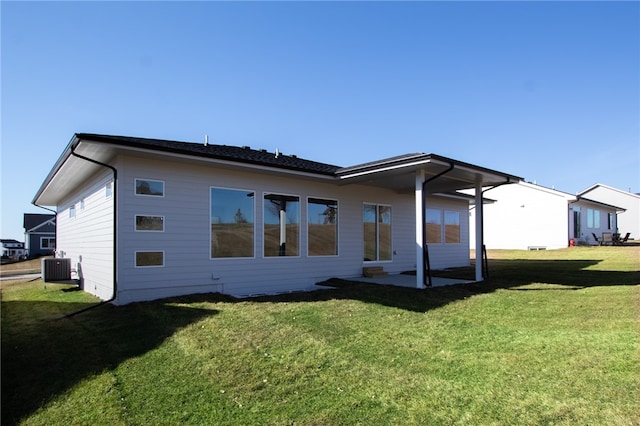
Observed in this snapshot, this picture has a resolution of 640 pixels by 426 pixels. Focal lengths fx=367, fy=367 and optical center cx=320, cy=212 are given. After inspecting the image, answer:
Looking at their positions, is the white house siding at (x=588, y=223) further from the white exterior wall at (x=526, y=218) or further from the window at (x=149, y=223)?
the window at (x=149, y=223)

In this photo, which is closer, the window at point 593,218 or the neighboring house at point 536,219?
the neighboring house at point 536,219

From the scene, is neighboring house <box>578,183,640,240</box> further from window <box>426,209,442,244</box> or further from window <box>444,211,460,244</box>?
window <box>426,209,442,244</box>

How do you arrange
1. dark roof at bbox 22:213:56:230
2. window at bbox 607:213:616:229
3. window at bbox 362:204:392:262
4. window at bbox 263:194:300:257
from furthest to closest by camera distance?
1. dark roof at bbox 22:213:56:230
2. window at bbox 607:213:616:229
3. window at bbox 362:204:392:262
4. window at bbox 263:194:300:257

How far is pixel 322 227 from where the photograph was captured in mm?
10266

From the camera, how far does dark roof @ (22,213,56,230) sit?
37.6 meters

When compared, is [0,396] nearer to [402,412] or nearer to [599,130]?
[402,412]

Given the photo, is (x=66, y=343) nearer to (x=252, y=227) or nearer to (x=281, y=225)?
(x=252, y=227)

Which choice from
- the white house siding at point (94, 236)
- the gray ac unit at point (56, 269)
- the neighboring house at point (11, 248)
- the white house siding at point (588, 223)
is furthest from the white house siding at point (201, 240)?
the neighboring house at point (11, 248)

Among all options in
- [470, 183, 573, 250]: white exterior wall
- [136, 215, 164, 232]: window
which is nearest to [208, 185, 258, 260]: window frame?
[136, 215, 164, 232]: window

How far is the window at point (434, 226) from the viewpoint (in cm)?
1391

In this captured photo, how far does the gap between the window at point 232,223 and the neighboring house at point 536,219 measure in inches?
784

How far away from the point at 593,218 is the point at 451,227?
20355 millimetres

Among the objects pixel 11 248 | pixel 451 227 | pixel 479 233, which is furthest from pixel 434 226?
pixel 11 248

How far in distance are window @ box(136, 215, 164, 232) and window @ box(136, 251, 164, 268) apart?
1.52ft
